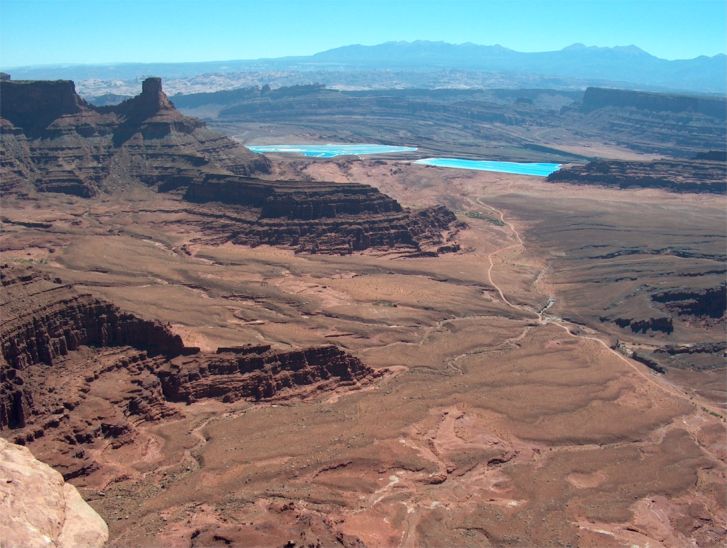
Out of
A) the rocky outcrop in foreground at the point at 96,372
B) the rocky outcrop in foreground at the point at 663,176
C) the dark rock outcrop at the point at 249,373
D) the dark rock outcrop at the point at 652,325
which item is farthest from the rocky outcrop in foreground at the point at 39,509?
the rocky outcrop in foreground at the point at 663,176

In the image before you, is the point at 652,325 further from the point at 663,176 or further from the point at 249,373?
the point at 663,176

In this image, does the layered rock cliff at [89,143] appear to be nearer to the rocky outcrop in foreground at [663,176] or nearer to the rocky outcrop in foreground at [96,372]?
the rocky outcrop in foreground at [96,372]

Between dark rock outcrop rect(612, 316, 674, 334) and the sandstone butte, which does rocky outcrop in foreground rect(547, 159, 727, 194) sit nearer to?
the sandstone butte

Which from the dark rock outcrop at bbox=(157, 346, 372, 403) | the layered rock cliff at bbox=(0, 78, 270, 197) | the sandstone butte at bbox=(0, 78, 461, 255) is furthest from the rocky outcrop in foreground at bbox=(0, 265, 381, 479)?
the layered rock cliff at bbox=(0, 78, 270, 197)

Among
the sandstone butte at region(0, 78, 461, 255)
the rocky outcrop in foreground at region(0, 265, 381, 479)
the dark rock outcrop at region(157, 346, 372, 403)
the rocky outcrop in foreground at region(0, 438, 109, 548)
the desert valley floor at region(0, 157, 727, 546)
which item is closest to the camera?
the rocky outcrop in foreground at region(0, 438, 109, 548)

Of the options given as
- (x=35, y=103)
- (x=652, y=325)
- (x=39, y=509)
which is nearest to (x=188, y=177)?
(x=35, y=103)
